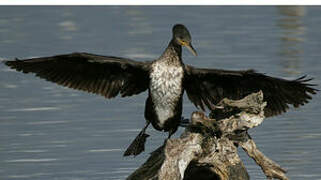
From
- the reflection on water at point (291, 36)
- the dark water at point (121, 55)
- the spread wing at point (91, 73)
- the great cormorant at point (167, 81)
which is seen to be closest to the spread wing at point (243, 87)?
the great cormorant at point (167, 81)

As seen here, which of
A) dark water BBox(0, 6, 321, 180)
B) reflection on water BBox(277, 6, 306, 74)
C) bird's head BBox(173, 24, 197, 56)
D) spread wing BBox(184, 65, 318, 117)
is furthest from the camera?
reflection on water BBox(277, 6, 306, 74)

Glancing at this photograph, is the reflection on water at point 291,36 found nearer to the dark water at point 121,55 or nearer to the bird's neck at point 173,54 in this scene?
the dark water at point 121,55

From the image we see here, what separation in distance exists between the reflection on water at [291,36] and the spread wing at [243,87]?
3.88 m

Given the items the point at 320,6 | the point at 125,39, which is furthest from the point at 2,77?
the point at 320,6

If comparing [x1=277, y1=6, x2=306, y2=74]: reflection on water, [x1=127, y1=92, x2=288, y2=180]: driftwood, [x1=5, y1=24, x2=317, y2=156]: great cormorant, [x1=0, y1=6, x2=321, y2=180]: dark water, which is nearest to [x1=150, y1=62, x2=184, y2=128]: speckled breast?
[x1=5, y1=24, x2=317, y2=156]: great cormorant

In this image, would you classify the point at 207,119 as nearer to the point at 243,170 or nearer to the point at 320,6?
the point at 243,170

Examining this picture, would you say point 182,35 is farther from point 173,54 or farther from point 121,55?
point 121,55

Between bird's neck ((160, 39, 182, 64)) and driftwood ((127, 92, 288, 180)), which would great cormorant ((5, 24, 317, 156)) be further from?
driftwood ((127, 92, 288, 180))

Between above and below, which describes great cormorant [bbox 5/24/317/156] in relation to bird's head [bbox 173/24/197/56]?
below

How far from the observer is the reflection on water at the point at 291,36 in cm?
1298

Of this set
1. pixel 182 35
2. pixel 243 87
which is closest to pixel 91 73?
pixel 182 35

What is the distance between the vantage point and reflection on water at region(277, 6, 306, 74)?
13.0 meters

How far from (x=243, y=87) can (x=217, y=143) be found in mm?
940
